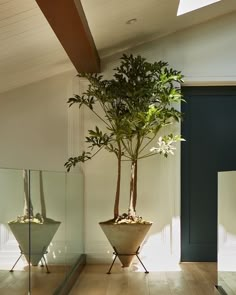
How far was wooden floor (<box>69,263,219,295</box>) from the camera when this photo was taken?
3.60 meters

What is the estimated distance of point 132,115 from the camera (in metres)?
4.19

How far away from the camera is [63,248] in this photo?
3.44 m

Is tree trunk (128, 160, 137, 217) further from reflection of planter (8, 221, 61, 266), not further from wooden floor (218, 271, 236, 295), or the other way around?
reflection of planter (8, 221, 61, 266)

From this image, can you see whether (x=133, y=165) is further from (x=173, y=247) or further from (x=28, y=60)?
(x=28, y=60)

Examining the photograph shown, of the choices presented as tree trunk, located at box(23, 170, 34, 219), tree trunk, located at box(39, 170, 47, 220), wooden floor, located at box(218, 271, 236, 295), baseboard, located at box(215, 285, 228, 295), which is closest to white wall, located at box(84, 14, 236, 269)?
baseboard, located at box(215, 285, 228, 295)

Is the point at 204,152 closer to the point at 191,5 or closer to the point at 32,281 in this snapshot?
the point at 191,5

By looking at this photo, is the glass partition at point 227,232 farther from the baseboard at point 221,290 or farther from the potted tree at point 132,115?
the potted tree at point 132,115

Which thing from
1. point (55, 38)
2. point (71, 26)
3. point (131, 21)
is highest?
point (131, 21)

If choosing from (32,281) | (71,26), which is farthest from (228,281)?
(71,26)

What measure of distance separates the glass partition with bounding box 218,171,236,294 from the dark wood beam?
5.06 feet

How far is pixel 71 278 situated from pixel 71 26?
2137 mm

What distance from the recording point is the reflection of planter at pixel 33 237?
2.23m

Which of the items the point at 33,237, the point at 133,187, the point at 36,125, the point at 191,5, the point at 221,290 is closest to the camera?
the point at 33,237

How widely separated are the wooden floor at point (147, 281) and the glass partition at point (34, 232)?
1.09 ft
